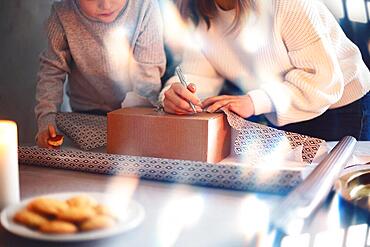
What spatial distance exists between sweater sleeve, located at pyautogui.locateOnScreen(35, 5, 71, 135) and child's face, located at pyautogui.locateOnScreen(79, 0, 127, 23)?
86 millimetres

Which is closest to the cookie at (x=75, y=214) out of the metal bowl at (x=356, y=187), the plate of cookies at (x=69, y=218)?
the plate of cookies at (x=69, y=218)

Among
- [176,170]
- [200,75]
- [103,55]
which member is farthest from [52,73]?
[176,170]

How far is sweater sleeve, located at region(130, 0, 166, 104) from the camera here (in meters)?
1.22

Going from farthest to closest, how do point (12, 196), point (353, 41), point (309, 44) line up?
point (353, 41) < point (309, 44) < point (12, 196)

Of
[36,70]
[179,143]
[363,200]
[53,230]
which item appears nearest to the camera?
[53,230]

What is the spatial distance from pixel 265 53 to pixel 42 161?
552 millimetres

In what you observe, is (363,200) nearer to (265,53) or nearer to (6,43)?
(265,53)

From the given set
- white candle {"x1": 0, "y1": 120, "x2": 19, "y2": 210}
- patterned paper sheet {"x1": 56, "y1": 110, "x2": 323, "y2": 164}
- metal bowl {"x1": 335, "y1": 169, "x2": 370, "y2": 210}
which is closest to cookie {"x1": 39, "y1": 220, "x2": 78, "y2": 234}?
white candle {"x1": 0, "y1": 120, "x2": 19, "y2": 210}

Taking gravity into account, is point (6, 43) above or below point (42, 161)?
above

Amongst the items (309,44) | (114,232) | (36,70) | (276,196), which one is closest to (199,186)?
(276,196)

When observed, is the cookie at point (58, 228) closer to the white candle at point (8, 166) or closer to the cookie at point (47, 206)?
the cookie at point (47, 206)

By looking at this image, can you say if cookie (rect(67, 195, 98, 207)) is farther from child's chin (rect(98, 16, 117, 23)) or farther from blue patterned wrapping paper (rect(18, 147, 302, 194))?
child's chin (rect(98, 16, 117, 23))

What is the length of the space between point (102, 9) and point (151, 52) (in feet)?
0.50

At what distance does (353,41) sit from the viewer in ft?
3.96
